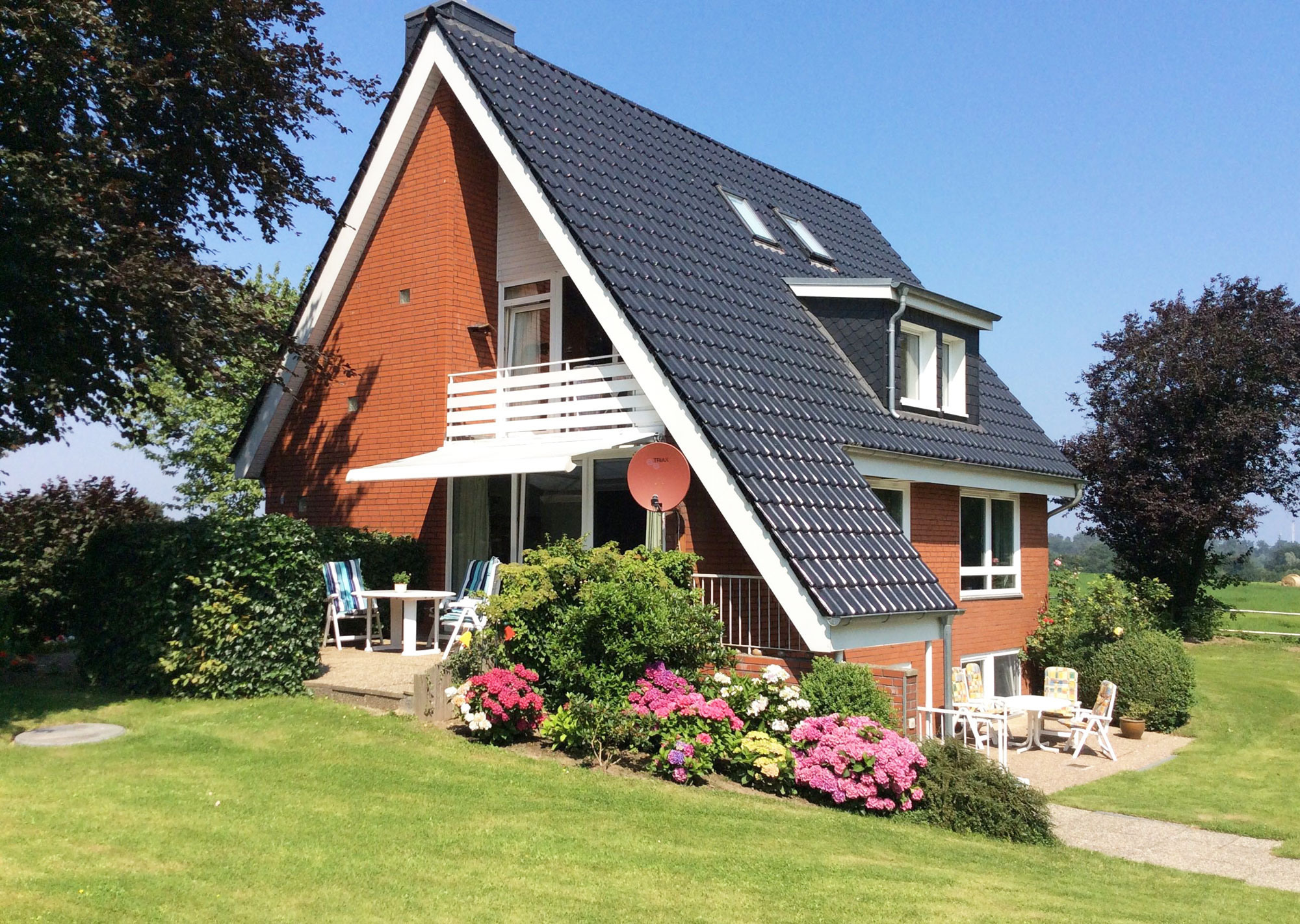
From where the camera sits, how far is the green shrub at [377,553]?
52.2ft

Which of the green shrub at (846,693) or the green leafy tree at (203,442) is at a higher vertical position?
the green leafy tree at (203,442)

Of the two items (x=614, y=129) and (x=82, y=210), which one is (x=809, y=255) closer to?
(x=614, y=129)

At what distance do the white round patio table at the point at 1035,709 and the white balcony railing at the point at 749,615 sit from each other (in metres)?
3.76

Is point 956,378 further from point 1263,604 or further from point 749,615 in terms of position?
point 1263,604

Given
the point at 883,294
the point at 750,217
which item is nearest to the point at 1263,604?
the point at 750,217

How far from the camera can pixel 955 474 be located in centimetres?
1681

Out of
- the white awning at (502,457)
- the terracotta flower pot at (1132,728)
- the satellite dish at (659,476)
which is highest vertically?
the white awning at (502,457)

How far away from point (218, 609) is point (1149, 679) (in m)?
14.0

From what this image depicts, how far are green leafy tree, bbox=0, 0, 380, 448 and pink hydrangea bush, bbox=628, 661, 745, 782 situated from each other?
6756mm

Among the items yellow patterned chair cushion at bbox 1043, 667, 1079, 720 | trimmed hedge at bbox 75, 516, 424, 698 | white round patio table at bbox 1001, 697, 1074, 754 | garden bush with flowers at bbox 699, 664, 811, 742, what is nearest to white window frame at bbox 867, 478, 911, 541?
white round patio table at bbox 1001, 697, 1074, 754

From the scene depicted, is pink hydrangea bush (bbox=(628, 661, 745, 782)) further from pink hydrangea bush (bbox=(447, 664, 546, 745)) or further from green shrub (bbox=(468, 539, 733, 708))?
pink hydrangea bush (bbox=(447, 664, 546, 745))

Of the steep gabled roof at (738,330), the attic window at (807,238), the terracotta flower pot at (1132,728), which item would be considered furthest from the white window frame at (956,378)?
the terracotta flower pot at (1132,728)

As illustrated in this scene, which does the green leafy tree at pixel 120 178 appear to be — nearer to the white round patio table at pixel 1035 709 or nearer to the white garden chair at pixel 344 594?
the white garden chair at pixel 344 594

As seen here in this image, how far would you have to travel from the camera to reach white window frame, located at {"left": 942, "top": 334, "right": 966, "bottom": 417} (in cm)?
1809
